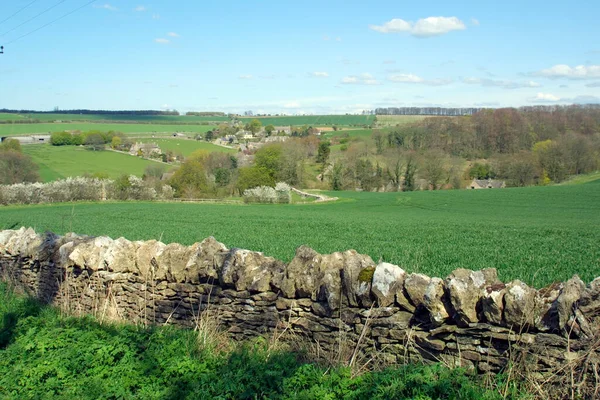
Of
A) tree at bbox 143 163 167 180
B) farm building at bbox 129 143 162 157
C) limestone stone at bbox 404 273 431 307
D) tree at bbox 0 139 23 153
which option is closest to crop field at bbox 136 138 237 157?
farm building at bbox 129 143 162 157

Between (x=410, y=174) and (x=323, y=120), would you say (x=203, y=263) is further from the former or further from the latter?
(x=323, y=120)

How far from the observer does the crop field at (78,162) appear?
72.5 m

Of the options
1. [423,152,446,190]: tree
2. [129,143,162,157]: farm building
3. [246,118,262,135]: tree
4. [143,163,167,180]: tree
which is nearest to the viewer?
[143,163,167,180]: tree

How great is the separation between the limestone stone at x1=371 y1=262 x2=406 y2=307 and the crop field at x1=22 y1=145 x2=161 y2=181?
6890 centimetres

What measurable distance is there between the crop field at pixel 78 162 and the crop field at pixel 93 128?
476 inches

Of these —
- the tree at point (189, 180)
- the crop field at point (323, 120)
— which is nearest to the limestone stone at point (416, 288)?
the tree at point (189, 180)

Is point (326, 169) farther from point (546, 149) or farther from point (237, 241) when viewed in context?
point (237, 241)

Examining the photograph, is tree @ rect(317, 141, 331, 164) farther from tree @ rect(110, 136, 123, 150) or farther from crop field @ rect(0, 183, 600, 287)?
crop field @ rect(0, 183, 600, 287)

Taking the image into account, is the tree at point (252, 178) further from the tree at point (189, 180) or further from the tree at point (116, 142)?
the tree at point (116, 142)

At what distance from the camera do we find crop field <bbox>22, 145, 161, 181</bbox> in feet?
238

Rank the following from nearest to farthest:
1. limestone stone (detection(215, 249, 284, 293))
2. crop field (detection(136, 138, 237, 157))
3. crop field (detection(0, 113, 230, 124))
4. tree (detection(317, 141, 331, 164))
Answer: limestone stone (detection(215, 249, 284, 293)), tree (detection(317, 141, 331, 164)), crop field (detection(136, 138, 237, 157)), crop field (detection(0, 113, 230, 124))

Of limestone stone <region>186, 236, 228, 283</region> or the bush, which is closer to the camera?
limestone stone <region>186, 236, 228, 283</region>

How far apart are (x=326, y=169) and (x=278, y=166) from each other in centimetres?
1155

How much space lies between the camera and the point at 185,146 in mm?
101000
